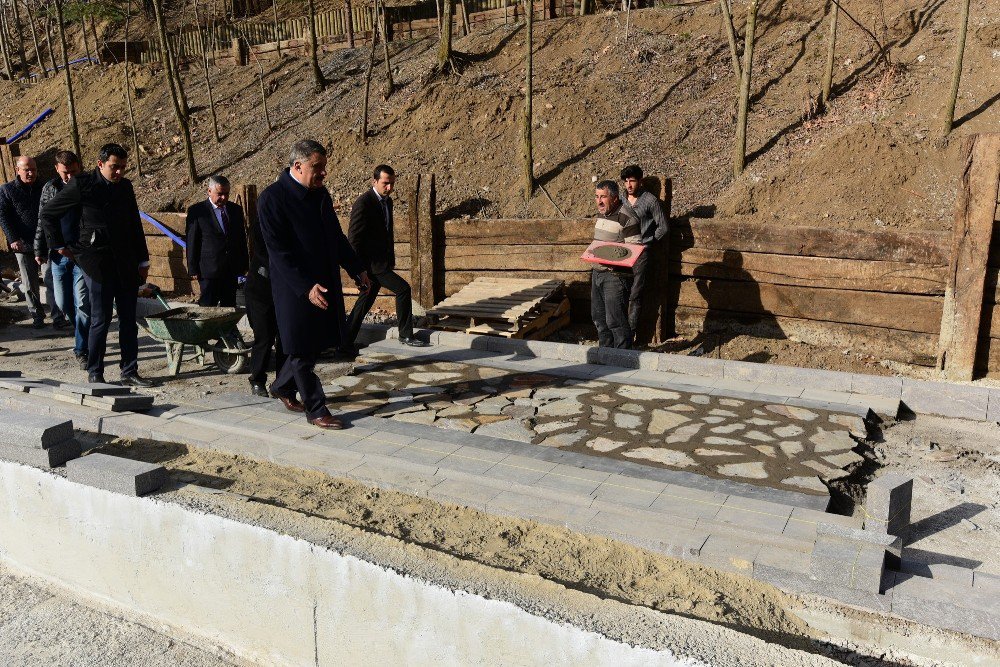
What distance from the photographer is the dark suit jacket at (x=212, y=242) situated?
27.1 ft

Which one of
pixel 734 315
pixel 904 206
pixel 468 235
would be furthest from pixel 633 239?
pixel 904 206

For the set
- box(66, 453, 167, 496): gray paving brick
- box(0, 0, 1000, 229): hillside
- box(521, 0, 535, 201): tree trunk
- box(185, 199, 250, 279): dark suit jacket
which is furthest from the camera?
box(521, 0, 535, 201): tree trunk

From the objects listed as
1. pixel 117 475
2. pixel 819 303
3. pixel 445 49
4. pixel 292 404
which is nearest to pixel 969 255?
pixel 819 303

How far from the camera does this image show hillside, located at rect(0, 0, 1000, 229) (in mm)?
10094

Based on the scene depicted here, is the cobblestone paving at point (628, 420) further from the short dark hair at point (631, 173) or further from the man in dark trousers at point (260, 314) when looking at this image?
the short dark hair at point (631, 173)

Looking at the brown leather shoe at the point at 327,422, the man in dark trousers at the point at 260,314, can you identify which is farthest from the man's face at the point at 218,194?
the brown leather shoe at the point at 327,422

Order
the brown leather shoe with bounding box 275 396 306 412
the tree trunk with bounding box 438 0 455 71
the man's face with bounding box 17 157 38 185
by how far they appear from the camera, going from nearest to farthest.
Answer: the brown leather shoe with bounding box 275 396 306 412 → the man's face with bounding box 17 157 38 185 → the tree trunk with bounding box 438 0 455 71

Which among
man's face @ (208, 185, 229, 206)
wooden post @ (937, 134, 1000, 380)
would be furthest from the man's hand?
wooden post @ (937, 134, 1000, 380)

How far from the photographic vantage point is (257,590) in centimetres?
381

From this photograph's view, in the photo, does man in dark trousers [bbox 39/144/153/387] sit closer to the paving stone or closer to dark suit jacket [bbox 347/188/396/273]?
dark suit jacket [bbox 347/188/396/273]

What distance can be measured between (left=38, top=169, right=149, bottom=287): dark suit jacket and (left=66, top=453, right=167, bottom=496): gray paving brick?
2.83 metres

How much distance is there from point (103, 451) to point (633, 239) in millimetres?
5213

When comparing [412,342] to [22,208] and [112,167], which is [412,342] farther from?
[22,208]

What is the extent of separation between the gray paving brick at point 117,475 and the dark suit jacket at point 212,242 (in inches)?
162
